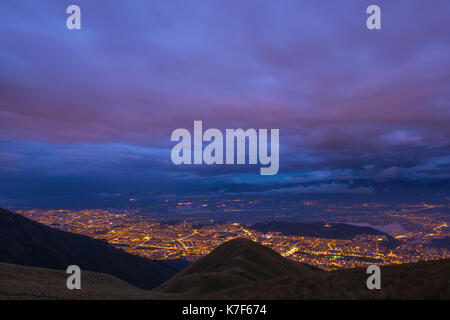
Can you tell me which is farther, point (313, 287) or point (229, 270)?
point (229, 270)

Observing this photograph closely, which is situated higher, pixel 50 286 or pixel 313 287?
pixel 313 287

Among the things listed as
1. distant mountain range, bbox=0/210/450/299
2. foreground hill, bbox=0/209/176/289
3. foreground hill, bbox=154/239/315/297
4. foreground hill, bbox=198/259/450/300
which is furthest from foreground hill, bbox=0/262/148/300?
foreground hill, bbox=0/209/176/289

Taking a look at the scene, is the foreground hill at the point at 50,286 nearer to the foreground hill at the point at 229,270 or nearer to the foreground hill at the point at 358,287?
the foreground hill at the point at 229,270

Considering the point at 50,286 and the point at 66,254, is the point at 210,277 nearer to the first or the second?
the point at 50,286

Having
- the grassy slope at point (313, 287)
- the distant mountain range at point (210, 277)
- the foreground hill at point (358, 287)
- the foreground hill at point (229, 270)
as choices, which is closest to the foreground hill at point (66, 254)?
the distant mountain range at point (210, 277)

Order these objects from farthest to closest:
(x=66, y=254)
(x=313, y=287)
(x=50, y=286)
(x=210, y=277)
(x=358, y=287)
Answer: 1. (x=66, y=254)
2. (x=210, y=277)
3. (x=50, y=286)
4. (x=313, y=287)
5. (x=358, y=287)

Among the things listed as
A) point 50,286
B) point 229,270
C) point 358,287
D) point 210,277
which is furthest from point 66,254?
point 358,287
